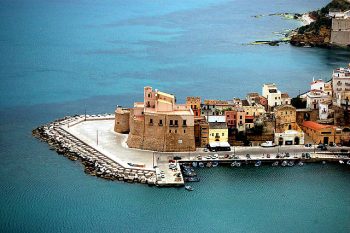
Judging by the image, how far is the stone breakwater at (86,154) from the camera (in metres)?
41.0

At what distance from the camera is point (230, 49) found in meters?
79.9

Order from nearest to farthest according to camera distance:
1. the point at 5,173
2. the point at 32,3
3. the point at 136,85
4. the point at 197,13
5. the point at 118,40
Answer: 1. the point at 5,173
2. the point at 136,85
3. the point at 118,40
4. the point at 197,13
5. the point at 32,3

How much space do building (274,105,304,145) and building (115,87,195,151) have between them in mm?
5172

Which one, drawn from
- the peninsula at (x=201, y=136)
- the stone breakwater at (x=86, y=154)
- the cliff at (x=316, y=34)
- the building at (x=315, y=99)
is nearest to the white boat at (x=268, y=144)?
the peninsula at (x=201, y=136)

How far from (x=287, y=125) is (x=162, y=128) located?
24.4ft

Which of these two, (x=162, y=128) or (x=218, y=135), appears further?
(x=218, y=135)

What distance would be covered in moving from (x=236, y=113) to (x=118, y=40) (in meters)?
42.0

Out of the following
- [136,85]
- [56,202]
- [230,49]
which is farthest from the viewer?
[230,49]

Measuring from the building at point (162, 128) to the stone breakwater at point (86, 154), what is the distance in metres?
2.31

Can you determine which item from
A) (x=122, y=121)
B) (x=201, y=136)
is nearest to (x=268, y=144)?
(x=201, y=136)

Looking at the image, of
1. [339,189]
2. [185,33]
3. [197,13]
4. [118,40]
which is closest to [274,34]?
[185,33]

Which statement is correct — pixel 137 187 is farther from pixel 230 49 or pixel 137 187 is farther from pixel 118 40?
pixel 118 40

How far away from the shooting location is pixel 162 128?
43938 mm

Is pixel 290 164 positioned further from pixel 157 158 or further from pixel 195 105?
pixel 157 158
